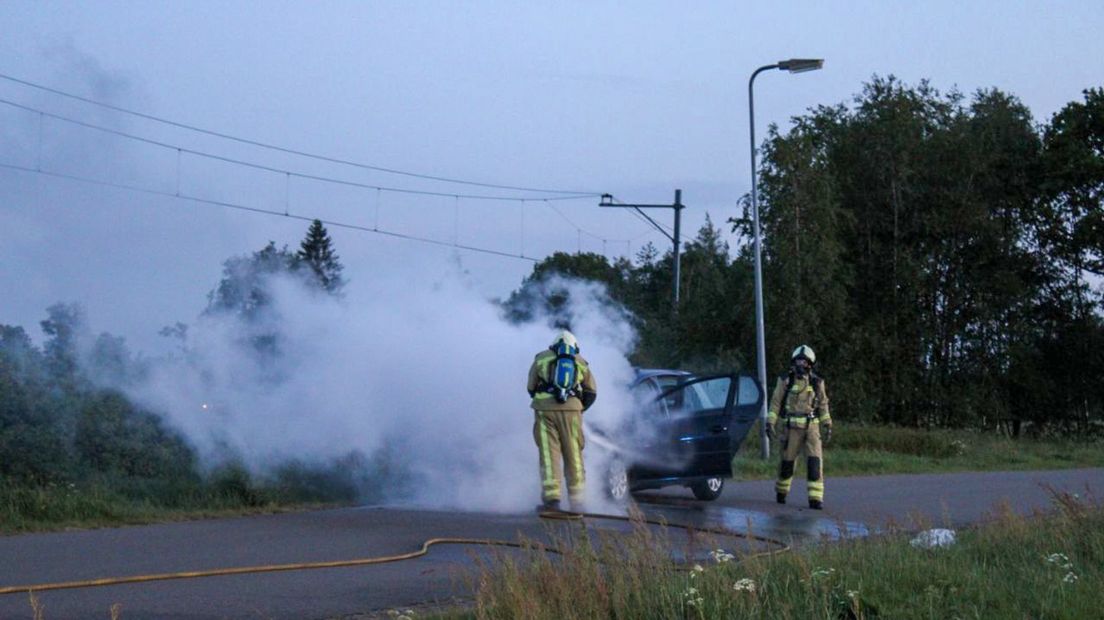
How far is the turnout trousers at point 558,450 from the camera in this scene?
1334cm

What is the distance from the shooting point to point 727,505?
15.7m

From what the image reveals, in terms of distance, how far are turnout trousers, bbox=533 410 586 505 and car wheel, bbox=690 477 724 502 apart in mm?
2912

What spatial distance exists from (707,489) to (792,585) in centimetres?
850

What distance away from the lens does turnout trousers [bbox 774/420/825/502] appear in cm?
1548

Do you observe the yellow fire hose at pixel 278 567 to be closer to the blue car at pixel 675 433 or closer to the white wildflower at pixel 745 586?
the white wildflower at pixel 745 586

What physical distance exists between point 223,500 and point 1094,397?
40983 millimetres

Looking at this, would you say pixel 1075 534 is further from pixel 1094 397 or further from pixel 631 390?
pixel 1094 397

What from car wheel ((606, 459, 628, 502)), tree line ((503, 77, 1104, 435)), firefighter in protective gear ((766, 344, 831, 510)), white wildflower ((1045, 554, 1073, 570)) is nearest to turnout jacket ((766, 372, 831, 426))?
firefighter in protective gear ((766, 344, 831, 510))

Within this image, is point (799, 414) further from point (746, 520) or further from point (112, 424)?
point (112, 424)

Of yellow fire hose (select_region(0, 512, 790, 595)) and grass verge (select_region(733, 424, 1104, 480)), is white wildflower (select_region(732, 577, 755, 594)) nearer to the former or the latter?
yellow fire hose (select_region(0, 512, 790, 595))

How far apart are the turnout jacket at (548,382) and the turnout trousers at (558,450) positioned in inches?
2.4

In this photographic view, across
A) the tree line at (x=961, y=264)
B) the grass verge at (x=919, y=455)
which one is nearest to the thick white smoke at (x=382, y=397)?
the grass verge at (x=919, y=455)

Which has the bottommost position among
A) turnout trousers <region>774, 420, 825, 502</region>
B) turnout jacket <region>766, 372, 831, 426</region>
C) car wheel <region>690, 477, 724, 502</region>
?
car wheel <region>690, 477, 724, 502</region>

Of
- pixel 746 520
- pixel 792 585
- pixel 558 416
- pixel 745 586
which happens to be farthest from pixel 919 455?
pixel 745 586
